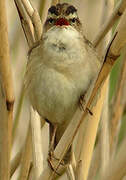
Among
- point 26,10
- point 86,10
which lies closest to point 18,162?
point 26,10

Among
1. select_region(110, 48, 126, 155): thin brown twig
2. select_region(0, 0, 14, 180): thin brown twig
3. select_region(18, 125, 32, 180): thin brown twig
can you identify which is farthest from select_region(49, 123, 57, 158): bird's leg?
select_region(110, 48, 126, 155): thin brown twig

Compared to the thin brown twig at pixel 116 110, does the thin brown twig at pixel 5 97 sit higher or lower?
higher

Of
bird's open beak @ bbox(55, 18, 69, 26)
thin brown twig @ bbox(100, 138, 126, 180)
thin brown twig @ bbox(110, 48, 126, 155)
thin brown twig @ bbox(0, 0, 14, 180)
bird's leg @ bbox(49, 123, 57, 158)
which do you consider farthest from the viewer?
thin brown twig @ bbox(110, 48, 126, 155)

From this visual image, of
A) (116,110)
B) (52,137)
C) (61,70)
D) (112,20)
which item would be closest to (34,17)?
(61,70)

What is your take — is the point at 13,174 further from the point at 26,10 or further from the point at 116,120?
the point at 26,10

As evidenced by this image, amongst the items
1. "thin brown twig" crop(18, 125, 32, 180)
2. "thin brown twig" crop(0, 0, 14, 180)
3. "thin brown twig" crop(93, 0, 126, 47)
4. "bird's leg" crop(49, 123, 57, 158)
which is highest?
"thin brown twig" crop(93, 0, 126, 47)

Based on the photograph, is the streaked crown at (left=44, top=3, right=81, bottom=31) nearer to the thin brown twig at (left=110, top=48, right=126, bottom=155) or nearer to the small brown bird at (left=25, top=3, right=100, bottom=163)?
the small brown bird at (left=25, top=3, right=100, bottom=163)

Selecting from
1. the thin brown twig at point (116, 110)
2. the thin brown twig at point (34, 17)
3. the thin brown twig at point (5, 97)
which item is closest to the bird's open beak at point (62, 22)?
the thin brown twig at point (34, 17)

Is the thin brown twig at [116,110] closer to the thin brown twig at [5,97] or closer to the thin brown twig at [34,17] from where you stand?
the thin brown twig at [34,17]
